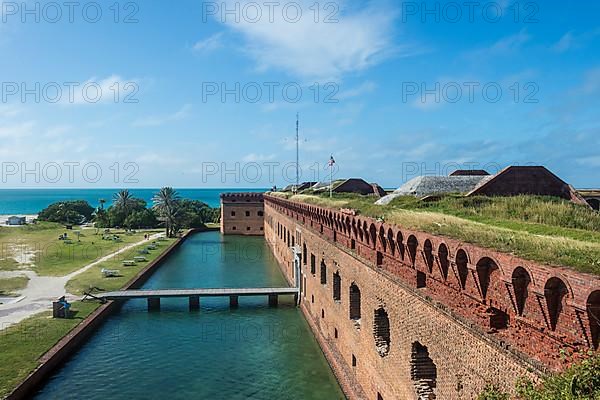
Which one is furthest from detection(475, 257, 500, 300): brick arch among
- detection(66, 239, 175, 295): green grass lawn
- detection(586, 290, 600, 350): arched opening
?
detection(66, 239, 175, 295): green grass lawn

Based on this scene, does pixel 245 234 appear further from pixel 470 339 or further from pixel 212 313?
pixel 470 339

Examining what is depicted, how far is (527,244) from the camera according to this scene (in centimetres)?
703

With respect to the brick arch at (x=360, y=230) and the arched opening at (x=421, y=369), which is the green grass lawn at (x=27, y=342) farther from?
the arched opening at (x=421, y=369)

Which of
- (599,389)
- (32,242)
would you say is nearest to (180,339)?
(599,389)

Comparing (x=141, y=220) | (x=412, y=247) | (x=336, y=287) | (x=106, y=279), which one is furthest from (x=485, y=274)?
(x=141, y=220)

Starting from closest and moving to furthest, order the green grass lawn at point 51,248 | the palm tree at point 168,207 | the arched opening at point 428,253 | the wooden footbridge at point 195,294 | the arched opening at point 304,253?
the arched opening at point 428,253 → the arched opening at point 304,253 → the wooden footbridge at point 195,294 → the green grass lawn at point 51,248 → the palm tree at point 168,207

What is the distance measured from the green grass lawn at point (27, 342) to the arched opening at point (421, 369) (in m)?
10.6

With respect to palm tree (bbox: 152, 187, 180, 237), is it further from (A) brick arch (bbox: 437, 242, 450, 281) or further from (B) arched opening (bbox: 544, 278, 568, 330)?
(B) arched opening (bbox: 544, 278, 568, 330)

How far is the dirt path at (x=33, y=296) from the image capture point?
20.7 metres

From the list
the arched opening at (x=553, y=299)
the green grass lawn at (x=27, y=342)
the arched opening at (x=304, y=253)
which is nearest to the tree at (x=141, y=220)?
the green grass lawn at (x=27, y=342)

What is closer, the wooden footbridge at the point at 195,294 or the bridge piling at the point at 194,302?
the wooden footbridge at the point at 195,294

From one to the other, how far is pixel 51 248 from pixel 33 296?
20.5 meters

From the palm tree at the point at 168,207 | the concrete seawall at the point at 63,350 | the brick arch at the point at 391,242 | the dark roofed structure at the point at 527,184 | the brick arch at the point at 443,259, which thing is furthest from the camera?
the palm tree at the point at 168,207

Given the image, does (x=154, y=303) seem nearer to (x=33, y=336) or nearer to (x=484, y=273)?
(x=33, y=336)
